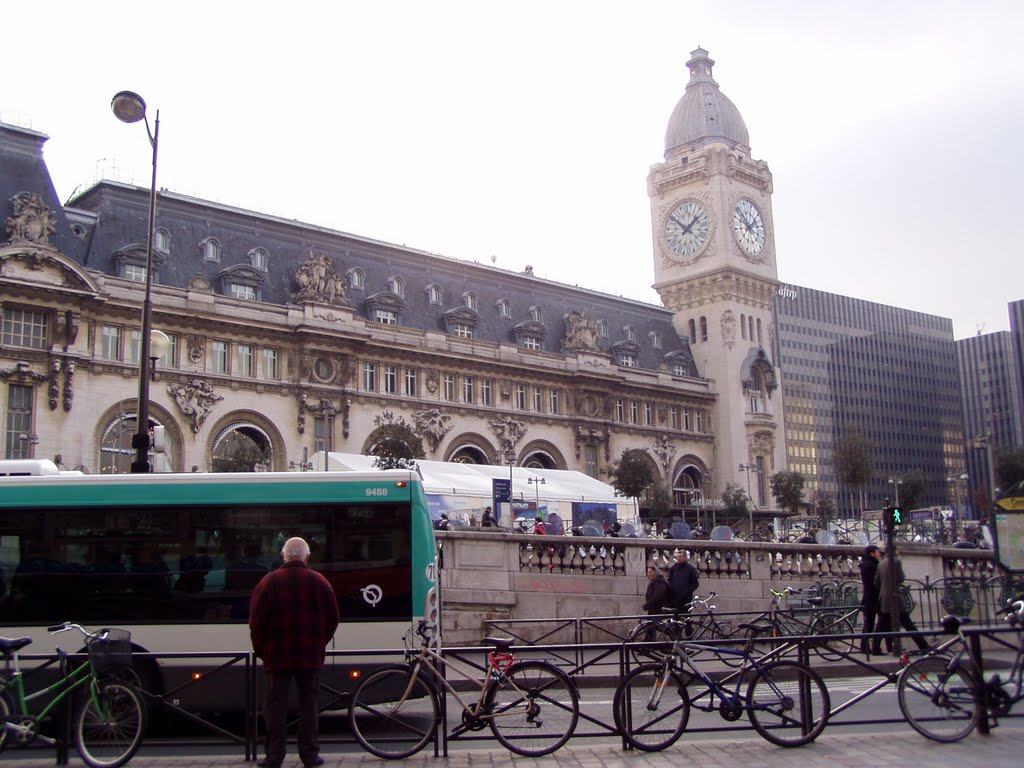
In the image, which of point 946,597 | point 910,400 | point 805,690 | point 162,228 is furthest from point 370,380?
point 910,400

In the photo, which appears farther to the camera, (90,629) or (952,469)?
(952,469)

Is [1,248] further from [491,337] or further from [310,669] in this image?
[310,669]

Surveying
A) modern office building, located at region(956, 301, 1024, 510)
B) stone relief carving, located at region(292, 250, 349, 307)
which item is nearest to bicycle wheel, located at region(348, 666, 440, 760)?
stone relief carving, located at region(292, 250, 349, 307)

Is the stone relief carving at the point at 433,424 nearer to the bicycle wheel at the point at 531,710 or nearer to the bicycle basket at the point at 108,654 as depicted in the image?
the bicycle wheel at the point at 531,710

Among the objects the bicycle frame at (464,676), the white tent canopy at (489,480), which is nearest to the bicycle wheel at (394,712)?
the bicycle frame at (464,676)

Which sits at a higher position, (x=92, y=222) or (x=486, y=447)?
(x=92, y=222)

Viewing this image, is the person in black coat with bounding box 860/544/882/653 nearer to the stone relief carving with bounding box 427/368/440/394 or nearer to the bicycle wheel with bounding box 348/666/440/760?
the bicycle wheel with bounding box 348/666/440/760

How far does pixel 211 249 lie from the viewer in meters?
55.9

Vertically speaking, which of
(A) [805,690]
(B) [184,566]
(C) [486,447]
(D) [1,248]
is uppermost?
(D) [1,248]

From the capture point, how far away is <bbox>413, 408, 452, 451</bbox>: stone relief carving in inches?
2363

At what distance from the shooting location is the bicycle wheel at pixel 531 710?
34.1 feet

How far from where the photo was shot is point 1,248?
4512 centimetres

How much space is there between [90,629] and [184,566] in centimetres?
128

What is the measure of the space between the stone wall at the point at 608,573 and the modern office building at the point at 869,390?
→ 346ft
